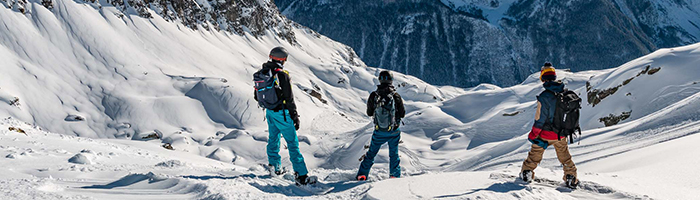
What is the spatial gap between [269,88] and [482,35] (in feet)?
417

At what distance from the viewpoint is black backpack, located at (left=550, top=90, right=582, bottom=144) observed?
550cm

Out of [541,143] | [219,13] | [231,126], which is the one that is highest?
[219,13]

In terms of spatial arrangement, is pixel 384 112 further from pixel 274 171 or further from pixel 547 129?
pixel 547 129

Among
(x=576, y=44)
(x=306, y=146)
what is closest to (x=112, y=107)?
(x=306, y=146)

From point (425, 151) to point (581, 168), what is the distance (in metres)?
9.78

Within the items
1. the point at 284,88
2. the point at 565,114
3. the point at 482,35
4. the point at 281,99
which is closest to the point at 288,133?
the point at 281,99

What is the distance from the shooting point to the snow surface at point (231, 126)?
527 centimetres

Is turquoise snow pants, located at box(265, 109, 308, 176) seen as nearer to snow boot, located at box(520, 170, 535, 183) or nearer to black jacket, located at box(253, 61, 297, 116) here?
black jacket, located at box(253, 61, 297, 116)

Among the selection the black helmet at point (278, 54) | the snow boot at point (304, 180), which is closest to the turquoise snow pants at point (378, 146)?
the snow boot at point (304, 180)

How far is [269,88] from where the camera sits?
5973 millimetres

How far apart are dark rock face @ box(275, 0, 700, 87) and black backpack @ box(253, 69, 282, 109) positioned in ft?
395

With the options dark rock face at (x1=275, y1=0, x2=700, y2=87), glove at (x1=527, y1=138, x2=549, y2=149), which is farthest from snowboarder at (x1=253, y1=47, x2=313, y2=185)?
dark rock face at (x1=275, y1=0, x2=700, y2=87)

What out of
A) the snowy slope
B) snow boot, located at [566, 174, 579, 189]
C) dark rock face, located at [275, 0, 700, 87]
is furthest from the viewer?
dark rock face, located at [275, 0, 700, 87]

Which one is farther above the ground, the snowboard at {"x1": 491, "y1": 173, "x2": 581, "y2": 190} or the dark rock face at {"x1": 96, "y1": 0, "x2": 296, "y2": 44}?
the dark rock face at {"x1": 96, "y1": 0, "x2": 296, "y2": 44}
